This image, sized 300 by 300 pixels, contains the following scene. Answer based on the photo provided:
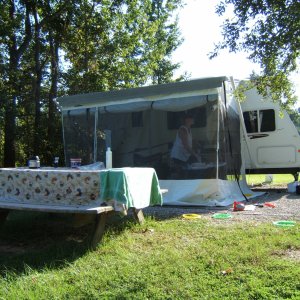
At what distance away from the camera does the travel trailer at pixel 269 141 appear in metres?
10.3

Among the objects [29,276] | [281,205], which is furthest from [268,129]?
[29,276]

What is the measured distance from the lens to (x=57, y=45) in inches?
583

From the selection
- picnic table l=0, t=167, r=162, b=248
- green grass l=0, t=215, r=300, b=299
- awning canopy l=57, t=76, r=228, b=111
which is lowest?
green grass l=0, t=215, r=300, b=299

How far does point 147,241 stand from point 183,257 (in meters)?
0.87

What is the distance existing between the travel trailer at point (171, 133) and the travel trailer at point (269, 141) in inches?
9.8

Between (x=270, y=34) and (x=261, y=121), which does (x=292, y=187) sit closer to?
(x=261, y=121)

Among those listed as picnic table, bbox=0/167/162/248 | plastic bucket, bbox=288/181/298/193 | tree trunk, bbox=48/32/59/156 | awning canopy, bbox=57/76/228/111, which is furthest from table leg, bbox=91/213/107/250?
tree trunk, bbox=48/32/59/156

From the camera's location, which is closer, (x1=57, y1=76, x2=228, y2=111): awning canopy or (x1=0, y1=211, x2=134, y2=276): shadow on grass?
(x1=0, y1=211, x2=134, y2=276): shadow on grass

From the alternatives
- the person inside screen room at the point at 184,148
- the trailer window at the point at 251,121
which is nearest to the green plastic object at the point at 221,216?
the person inside screen room at the point at 184,148

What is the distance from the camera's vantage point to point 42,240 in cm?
539

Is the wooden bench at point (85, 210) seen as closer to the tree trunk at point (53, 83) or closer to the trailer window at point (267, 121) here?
the trailer window at point (267, 121)

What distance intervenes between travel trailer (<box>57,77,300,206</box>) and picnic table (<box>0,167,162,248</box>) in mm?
2415

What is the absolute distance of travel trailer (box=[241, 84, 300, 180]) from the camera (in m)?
10.3

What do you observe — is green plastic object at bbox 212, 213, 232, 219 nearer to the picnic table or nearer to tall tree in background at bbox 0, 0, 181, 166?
the picnic table
